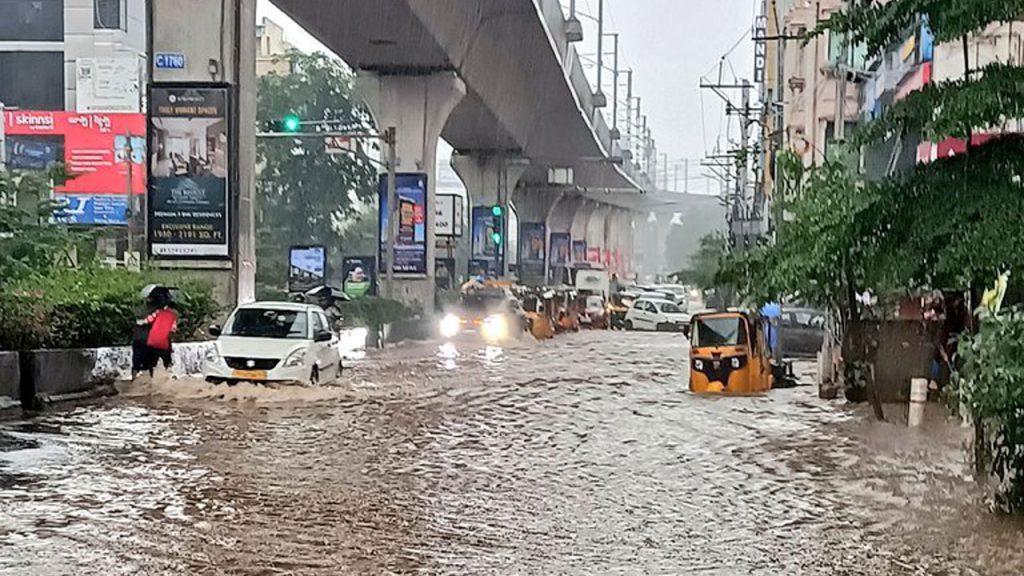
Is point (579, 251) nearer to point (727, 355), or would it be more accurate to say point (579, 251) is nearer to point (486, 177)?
point (486, 177)

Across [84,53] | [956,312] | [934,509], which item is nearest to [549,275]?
[84,53]

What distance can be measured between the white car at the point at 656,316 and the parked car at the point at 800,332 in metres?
17.7

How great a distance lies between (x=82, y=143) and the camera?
5131 cm

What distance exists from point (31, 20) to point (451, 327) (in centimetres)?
2382

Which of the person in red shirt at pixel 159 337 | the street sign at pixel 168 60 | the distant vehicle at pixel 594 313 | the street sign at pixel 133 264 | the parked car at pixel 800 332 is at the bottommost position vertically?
the distant vehicle at pixel 594 313

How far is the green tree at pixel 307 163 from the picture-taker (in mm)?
62031

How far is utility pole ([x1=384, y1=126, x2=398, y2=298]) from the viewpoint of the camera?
40.5m

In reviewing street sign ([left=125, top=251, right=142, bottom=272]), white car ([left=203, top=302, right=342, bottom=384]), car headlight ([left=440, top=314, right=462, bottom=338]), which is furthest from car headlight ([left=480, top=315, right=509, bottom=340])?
white car ([left=203, top=302, right=342, bottom=384])

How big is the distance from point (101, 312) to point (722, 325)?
10282 millimetres

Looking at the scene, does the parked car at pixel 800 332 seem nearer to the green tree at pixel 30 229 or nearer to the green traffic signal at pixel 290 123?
the green traffic signal at pixel 290 123

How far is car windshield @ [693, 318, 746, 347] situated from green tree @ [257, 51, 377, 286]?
127 feet

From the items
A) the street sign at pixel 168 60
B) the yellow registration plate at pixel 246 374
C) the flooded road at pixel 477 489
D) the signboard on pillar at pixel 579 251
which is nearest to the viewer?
the flooded road at pixel 477 489

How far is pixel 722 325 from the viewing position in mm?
23844

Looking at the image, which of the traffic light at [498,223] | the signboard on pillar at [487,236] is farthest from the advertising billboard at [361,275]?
the signboard on pillar at [487,236]
